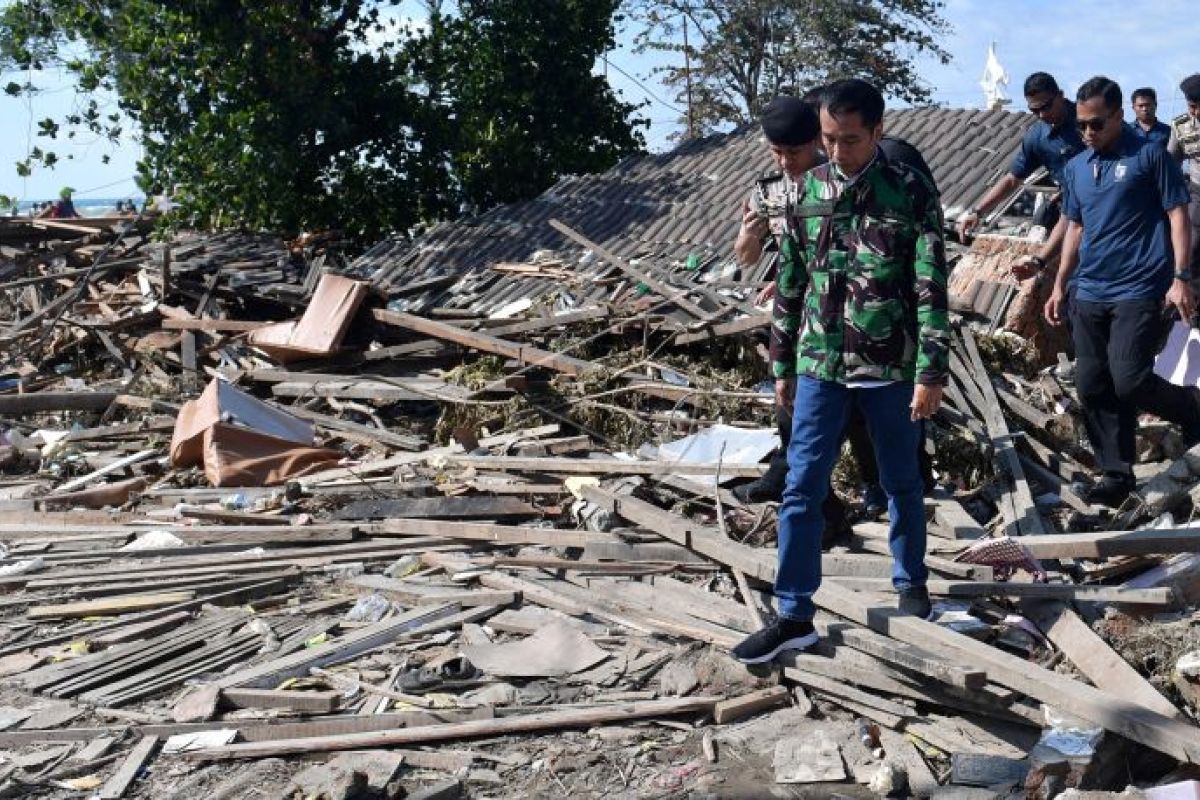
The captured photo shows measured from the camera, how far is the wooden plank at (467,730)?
15.1 feet

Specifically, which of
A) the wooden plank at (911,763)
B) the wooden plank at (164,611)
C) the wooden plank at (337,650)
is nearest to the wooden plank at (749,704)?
the wooden plank at (911,763)

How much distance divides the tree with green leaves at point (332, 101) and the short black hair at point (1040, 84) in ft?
34.2

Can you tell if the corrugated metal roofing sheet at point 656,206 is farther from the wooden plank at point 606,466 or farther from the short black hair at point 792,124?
the short black hair at point 792,124

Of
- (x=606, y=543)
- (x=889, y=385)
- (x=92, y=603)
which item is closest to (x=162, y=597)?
(x=92, y=603)

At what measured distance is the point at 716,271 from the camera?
36.0 ft

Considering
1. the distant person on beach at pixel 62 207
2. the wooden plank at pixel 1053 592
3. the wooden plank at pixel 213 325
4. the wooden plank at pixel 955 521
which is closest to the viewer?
the wooden plank at pixel 1053 592

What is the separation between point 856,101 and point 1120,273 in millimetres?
2586

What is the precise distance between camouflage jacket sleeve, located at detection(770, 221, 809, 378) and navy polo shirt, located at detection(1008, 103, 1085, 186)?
3.71 m

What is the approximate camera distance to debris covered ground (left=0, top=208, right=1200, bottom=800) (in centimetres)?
445

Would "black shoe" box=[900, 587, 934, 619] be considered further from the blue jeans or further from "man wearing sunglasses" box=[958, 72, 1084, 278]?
"man wearing sunglasses" box=[958, 72, 1084, 278]

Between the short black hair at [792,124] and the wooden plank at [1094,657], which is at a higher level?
the short black hair at [792,124]

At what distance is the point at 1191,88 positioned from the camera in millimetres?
8906

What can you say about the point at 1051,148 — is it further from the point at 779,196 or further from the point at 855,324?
the point at 855,324

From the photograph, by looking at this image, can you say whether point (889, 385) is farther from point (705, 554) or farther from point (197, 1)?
point (197, 1)
